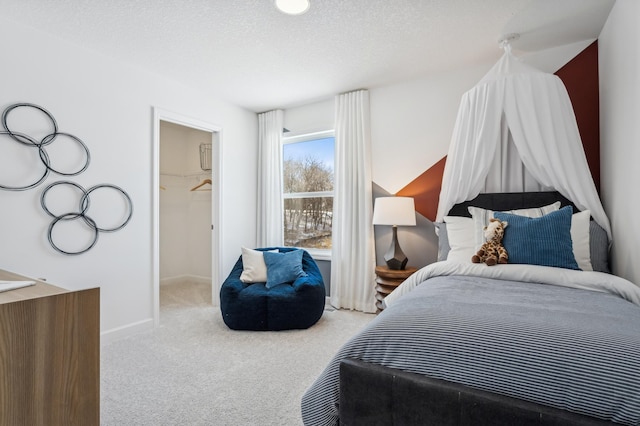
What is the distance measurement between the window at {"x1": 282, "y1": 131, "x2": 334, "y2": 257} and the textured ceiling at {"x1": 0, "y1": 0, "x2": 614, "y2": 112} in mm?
1044

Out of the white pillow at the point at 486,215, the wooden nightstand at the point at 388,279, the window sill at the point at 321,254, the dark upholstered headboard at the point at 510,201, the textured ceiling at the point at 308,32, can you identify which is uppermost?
the textured ceiling at the point at 308,32

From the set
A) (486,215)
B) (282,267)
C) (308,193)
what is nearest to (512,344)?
(486,215)

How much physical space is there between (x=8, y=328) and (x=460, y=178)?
297 centimetres

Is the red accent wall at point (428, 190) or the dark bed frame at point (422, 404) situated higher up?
the red accent wall at point (428, 190)

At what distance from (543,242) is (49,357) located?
2.66 meters

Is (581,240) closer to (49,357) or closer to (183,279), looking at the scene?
(49,357)

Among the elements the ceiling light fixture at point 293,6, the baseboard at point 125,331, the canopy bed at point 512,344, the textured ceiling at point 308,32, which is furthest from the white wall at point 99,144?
the canopy bed at point 512,344

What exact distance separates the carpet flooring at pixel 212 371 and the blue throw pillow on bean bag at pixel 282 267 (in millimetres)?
529

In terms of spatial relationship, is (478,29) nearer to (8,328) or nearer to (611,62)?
(611,62)

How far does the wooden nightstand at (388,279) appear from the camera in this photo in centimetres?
303

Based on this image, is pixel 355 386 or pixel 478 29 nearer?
pixel 355 386

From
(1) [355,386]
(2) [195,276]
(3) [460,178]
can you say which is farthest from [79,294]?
(2) [195,276]

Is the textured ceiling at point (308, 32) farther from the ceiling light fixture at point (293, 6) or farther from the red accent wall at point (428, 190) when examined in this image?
the red accent wall at point (428, 190)

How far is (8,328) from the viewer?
1.18 meters
